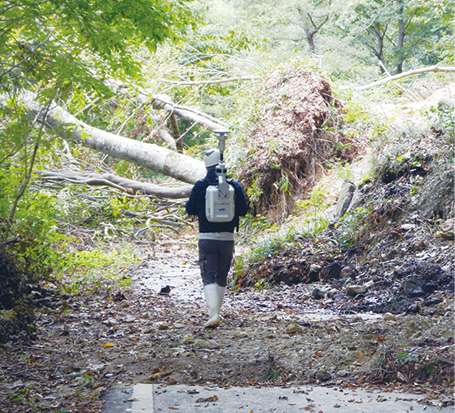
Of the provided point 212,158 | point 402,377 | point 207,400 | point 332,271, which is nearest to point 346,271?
point 332,271

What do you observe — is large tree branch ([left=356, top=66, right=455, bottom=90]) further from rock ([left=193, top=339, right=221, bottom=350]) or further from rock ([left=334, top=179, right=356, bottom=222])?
rock ([left=193, top=339, right=221, bottom=350])

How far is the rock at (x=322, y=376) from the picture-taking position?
394 cm

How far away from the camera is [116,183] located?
13.4 metres

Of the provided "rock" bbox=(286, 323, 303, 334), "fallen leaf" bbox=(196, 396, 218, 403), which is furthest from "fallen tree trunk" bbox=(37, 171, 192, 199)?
"fallen leaf" bbox=(196, 396, 218, 403)

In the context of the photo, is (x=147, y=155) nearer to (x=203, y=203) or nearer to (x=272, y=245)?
(x=272, y=245)

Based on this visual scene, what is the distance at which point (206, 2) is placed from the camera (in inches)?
808

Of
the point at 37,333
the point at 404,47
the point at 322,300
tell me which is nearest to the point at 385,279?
the point at 322,300

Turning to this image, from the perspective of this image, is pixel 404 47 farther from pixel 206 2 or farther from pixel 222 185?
pixel 222 185

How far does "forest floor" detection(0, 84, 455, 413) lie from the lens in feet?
12.7

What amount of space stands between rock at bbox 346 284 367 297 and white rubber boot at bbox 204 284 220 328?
1834 millimetres

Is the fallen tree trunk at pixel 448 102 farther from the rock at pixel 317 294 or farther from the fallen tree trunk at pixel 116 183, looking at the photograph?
the fallen tree trunk at pixel 116 183

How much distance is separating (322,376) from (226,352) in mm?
1118

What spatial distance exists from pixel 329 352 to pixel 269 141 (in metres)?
7.82

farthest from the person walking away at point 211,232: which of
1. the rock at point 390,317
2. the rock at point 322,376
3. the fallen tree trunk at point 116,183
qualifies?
the fallen tree trunk at point 116,183
